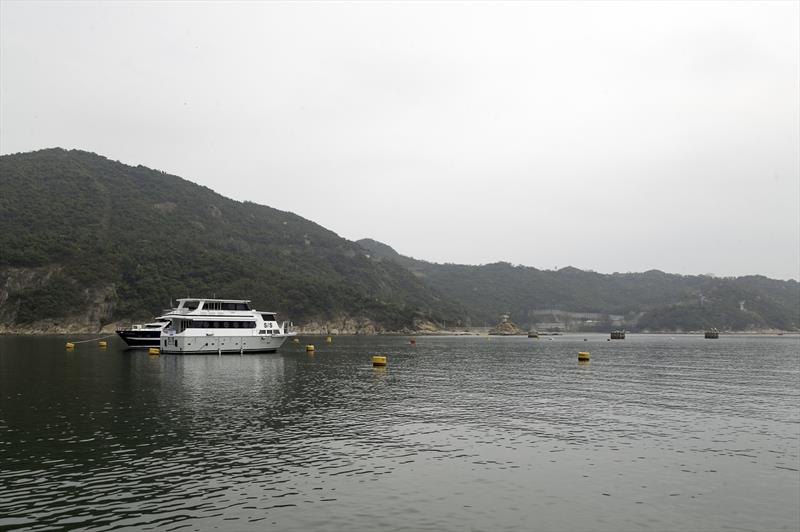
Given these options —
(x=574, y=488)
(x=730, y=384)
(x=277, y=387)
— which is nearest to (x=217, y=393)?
(x=277, y=387)

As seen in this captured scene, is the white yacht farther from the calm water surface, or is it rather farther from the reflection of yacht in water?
the calm water surface

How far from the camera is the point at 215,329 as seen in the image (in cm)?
9206

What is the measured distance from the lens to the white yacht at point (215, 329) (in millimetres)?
88938

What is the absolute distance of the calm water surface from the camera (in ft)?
56.7

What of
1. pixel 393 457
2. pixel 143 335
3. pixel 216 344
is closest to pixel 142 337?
pixel 143 335

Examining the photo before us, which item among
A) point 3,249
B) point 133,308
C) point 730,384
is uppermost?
point 3,249

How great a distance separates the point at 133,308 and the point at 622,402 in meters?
177

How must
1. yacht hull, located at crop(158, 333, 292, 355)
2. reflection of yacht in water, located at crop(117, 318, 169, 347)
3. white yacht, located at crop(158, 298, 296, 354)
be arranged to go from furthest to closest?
1. reflection of yacht in water, located at crop(117, 318, 169, 347)
2. white yacht, located at crop(158, 298, 296, 354)
3. yacht hull, located at crop(158, 333, 292, 355)

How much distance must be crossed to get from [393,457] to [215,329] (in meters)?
74.5

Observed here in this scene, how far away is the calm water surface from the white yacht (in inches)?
1512

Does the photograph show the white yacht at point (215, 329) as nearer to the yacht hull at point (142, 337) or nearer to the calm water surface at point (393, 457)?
the yacht hull at point (142, 337)

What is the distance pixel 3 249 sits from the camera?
176 m

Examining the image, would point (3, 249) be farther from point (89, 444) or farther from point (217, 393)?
point (89, 444)

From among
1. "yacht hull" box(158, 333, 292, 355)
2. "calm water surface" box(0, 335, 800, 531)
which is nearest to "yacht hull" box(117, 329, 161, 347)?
"yacht hull" box(158, 333, 292, 355)
